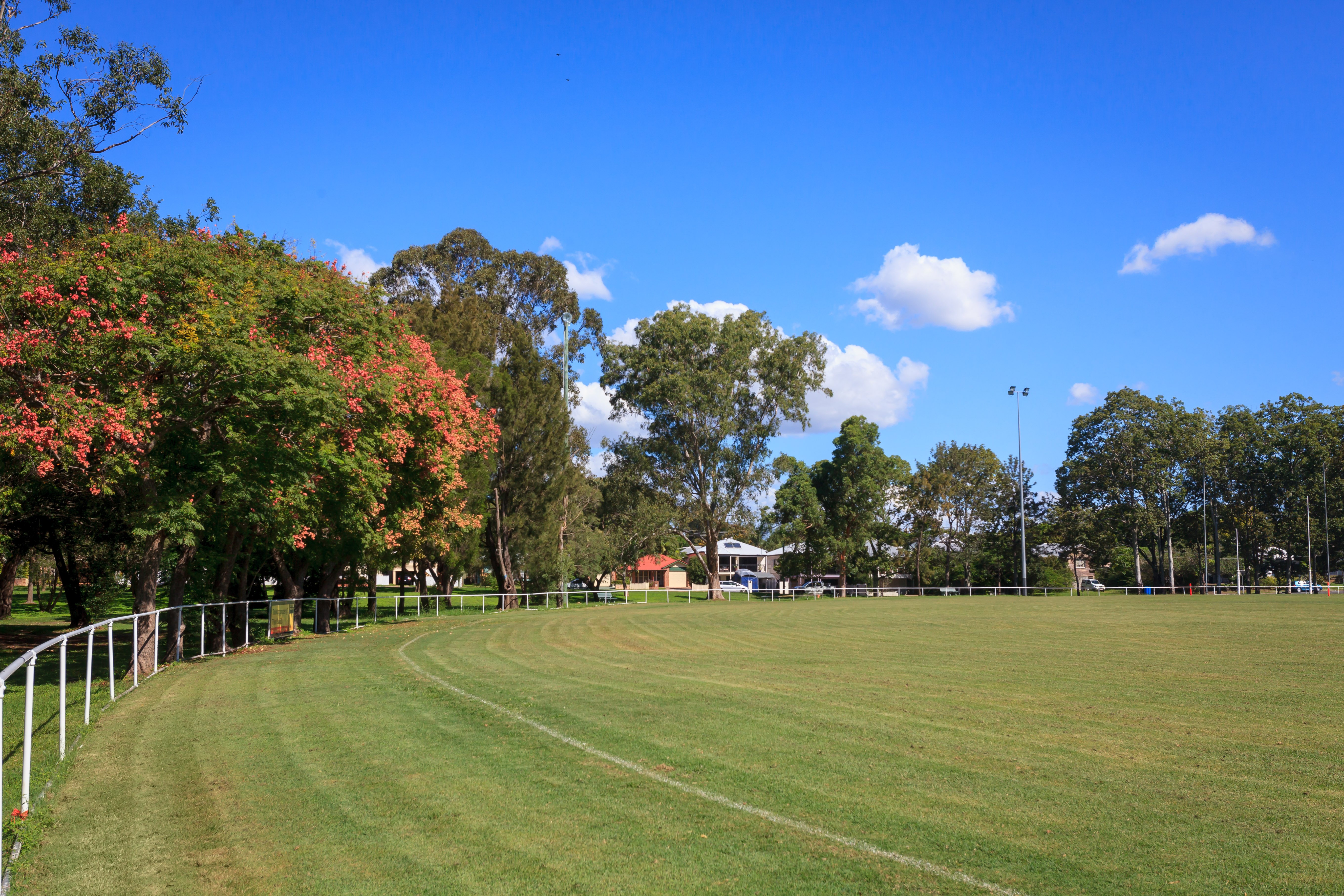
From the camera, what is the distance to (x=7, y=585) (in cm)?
3756

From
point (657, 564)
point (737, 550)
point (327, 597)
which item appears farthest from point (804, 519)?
point (327, 597)

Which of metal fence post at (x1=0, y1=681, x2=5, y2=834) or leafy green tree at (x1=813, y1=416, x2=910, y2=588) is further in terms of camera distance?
leafy green tree at (x1=813, y1=416, x2=910, y2=588)

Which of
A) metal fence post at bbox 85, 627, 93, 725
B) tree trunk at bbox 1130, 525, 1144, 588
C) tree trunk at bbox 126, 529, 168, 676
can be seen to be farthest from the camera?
tree trunk at bbox 1130, 525, 1144, 588

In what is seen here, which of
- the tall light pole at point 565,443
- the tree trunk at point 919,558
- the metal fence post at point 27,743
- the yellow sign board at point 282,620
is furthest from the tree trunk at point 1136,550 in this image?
the metal fence post at point 27,743

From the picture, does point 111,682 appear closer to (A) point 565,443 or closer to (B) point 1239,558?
(A) point 565,443

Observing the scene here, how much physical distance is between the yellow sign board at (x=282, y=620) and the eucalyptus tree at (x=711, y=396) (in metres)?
38.6

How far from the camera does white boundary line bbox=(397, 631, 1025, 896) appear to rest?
18.2 feet

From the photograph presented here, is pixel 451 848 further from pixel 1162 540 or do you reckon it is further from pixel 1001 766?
pixel 1162 540

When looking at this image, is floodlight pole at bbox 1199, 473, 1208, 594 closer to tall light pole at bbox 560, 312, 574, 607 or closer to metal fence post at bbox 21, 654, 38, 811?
tall light pole at bbox 560, 312, 574, 607

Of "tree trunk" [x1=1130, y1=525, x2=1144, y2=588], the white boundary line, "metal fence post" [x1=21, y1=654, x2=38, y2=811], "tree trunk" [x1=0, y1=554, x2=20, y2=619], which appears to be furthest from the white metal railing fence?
"tree trunk" [x1=0, y1=554, x2=20, y2=619]

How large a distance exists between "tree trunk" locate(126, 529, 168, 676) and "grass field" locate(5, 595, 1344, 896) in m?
0.89

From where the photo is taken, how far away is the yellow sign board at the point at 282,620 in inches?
960

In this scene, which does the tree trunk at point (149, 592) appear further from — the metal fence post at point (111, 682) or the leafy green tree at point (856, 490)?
the leafy green tree at point (856, 490)

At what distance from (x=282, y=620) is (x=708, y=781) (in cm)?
2076
